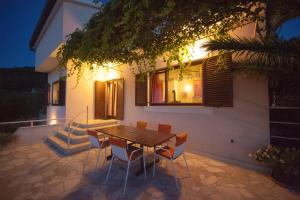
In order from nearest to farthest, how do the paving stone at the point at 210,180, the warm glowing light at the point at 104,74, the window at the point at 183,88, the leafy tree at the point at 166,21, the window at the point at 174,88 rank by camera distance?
1. the leafy tree at the point at 166,21
2. the paving stone at the point at 210,180
3. the window at the point at 174,88
4. the window at the point at 183,88
5. the warm glowing light at the point at 104,74

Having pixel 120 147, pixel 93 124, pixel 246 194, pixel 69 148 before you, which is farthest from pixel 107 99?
pixel 246 194

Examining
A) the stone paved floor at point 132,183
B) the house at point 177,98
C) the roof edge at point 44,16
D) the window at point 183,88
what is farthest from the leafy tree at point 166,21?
the roof edge at point 44,16

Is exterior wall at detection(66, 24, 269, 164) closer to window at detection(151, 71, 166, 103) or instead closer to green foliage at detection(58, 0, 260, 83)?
window at detection(151, 71, 166, 103)

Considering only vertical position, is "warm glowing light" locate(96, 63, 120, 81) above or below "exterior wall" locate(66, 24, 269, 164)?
above

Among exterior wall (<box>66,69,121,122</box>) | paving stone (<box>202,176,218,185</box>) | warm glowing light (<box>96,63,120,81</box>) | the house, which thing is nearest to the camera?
paving stone (<box>202,176,218,185</box>)

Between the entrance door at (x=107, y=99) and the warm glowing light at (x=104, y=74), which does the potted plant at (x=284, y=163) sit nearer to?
the entrance door at (x=107, y=99)

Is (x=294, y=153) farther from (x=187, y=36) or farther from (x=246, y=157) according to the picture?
(x=187, y=36)

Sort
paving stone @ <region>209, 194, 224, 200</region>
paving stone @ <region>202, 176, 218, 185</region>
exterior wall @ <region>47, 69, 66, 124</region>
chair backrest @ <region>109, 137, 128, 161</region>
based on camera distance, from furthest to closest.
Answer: exterior wall @ <region>47, 69, 66, 124</region>, paving stone @ <region>202, 176, 218, 185</region>, chair backrest @ <region>109, 137, 128, 161</region>, paving stone @ <region>209, 194, 224, 200</region>

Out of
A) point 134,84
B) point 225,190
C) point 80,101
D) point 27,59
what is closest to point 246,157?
point 225,190

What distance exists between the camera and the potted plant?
2.38 meters

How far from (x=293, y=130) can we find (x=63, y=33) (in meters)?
7.09

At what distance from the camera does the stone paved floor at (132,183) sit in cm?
241

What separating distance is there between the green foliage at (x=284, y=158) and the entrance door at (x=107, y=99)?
198 inches

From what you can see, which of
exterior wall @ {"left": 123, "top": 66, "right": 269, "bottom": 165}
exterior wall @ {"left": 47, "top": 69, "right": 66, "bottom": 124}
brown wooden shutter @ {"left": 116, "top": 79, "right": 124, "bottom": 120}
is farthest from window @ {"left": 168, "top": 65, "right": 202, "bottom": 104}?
exterior wall @ {"left": 47, "top": 69, "right": 66, "bottom": 124}
